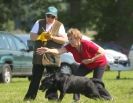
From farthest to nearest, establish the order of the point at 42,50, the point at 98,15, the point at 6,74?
the point at 98,15
the point at 6,74
the point at 42,50

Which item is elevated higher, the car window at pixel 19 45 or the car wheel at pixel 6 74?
the car window at pixel 19 45

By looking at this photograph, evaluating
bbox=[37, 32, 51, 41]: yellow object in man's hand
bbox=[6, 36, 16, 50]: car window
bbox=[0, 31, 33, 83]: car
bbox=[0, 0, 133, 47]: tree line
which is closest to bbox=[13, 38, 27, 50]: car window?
bbox=[0, 31, 33, 83]: car

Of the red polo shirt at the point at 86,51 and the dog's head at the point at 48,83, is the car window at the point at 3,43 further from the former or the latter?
A: the dog's head at the point at 48,83

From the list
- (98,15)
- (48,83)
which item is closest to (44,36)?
(48,83)

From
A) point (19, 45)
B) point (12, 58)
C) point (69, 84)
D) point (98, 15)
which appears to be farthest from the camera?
point (98, 15)

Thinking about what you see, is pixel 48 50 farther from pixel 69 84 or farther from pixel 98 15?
pixel 98 15

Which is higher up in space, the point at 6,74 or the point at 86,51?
the point at 86,51

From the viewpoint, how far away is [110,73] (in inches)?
1088

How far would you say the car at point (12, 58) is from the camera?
20547 millimetres

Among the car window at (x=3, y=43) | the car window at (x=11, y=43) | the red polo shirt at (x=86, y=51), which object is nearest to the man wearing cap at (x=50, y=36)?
the red polo shirt at (x=86, y=51)

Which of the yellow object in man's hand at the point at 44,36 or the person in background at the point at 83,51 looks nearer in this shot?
the person in background at the point at 83,51

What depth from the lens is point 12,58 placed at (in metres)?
21.0

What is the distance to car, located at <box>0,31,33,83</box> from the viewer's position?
20.5m

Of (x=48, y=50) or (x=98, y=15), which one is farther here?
(x=98, y=15)
